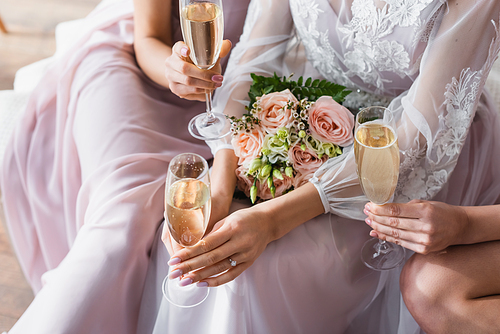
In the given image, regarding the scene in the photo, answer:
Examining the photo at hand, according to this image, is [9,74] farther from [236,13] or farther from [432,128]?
[432,128]

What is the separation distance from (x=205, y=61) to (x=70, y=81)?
0.74 meters

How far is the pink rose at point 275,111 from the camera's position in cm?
124

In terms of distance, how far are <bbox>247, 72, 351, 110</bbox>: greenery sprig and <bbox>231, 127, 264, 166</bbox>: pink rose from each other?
133 mm

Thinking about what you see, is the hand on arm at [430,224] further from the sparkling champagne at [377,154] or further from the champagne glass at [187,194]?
the champagne glass at [187,194]

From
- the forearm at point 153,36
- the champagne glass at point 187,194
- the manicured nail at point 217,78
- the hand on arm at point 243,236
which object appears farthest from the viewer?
the forearm at point 153,36

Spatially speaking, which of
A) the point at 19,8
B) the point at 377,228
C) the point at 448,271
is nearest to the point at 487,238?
the point at 448,271

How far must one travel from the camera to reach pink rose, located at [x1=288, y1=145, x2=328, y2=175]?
1.25 m

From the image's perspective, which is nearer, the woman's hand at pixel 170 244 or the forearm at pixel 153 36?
the woman's hand at pixel 170 244

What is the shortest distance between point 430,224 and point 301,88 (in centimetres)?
52

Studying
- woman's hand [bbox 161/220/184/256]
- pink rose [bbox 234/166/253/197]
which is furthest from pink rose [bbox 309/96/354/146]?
woman's hand [bbox 161/220/184/256]

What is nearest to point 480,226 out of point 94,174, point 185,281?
point 185,281

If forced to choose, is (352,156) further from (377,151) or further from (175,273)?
(175,273)

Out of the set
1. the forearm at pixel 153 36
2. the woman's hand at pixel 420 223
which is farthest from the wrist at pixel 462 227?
the forearm at pixel 153 36

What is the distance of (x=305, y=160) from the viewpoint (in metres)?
1.26
